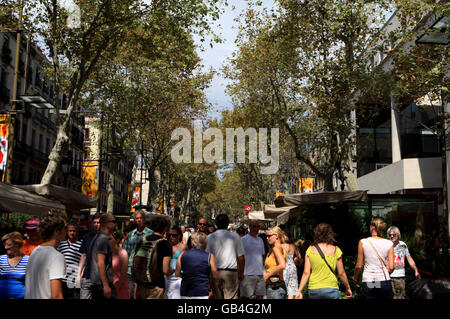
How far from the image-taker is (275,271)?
7461 millimetres

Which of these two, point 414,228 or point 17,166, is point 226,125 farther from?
point 414,228

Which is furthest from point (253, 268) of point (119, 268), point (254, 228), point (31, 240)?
point (31, 240)

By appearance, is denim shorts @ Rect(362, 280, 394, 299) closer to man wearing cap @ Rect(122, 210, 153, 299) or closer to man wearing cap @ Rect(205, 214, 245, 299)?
man wearing cap @ Rect(205, 214, 245, 299)

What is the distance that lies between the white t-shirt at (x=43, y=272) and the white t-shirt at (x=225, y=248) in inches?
132

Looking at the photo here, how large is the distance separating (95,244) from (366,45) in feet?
49.9

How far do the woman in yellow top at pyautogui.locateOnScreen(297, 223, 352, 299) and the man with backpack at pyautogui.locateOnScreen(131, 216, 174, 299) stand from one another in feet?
5.62

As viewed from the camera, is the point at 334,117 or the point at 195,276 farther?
the point at 334,117

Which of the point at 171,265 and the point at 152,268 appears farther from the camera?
the point at 171,265

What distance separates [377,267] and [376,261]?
0.08 metres

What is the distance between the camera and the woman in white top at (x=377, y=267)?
7.23 m

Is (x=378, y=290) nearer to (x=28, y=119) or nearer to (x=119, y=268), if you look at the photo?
(x=119, y=268)

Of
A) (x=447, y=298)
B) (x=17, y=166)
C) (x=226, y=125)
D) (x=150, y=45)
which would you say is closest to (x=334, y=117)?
(x=150, y=45)
